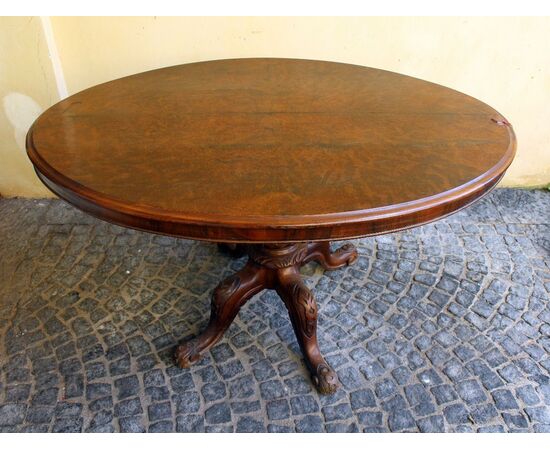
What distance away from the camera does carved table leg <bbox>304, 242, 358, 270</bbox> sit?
2.31 meters

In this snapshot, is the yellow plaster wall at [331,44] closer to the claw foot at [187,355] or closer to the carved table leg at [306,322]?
the carved table leg at [306,322]

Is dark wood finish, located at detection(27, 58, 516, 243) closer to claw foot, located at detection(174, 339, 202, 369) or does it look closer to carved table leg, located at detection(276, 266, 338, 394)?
carved table leg, located at detection(276, 266, 338, 394)

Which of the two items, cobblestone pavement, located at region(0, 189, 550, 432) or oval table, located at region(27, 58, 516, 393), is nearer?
oval table, located at region(27, 58, 516, 393)

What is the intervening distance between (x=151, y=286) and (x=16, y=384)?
29.2 inches

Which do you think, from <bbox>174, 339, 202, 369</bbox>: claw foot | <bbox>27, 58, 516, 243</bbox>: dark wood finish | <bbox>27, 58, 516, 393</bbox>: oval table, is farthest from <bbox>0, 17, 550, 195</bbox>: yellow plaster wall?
<bbox>174, 339, 202, 369</bbox>: claw foot

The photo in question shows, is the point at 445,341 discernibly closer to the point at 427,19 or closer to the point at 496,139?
the point at 496,139

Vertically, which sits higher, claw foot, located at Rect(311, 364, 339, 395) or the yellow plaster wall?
the yellow plaster wall

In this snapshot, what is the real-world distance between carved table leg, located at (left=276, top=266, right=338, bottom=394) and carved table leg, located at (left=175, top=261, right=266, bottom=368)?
112 mm

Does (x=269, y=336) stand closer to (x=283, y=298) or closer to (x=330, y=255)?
(x=283, y=298)

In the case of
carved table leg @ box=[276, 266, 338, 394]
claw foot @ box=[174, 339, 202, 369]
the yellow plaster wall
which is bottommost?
claw foot @ box=[174, 339, 202, 369]

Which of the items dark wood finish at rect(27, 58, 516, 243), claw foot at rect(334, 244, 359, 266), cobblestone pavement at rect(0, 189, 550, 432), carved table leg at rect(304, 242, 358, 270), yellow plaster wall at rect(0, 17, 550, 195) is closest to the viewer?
dark wood finish at rect(27, 58, 516, 243)

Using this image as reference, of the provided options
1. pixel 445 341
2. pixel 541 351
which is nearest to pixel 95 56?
pixel 445 341

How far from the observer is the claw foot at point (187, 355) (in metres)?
1.94

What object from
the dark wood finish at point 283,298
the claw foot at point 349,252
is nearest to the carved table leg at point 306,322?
the dark wood finish at point 283,298
